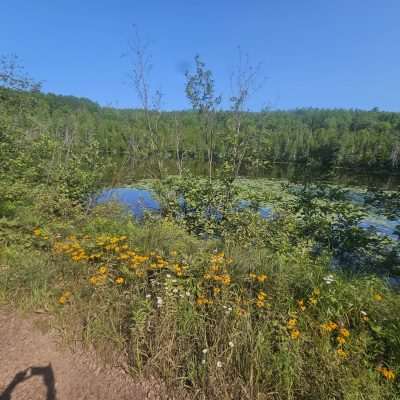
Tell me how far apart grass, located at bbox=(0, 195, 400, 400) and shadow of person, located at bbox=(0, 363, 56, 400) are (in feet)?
1.10

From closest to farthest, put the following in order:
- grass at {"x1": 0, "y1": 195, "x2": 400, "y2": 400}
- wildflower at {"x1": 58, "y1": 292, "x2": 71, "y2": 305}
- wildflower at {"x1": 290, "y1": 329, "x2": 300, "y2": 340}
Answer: grass at {"x1": 0, "y1": 195, "x2": 400, "y2": 400} < wildflower at {"x1": 290, "y1": 329, "x2": 300, "y2": 340} < wildflower at {"x1": 58, "y1": 292, "x2": 71, "y2": 305}

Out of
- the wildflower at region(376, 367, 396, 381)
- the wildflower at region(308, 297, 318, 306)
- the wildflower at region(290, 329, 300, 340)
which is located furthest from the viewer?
the wildflower at region(308, 297, 318, 306)

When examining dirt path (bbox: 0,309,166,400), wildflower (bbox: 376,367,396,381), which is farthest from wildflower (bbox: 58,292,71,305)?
wildflower (bbox: 376,367,396,381)

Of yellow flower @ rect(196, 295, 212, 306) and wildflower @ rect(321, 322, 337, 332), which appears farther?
yellow flower @ rect(196, 295, 212, 306)

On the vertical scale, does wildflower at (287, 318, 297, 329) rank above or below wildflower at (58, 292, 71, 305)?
above

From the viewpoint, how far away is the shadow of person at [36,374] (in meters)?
1.88

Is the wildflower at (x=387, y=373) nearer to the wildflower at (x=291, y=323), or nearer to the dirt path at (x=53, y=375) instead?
the wildflower at (x=291, y=323)

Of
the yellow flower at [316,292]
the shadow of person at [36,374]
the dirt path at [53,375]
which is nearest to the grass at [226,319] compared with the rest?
the yellow flower at [316,292]

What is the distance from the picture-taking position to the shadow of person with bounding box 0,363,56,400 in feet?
6.16

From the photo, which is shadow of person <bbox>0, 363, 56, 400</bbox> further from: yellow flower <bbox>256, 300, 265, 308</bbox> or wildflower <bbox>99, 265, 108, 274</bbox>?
yellow flower <bbox>256, 300, 265, 308</bbox>

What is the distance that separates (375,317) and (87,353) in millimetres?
2719

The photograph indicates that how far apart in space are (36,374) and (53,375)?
0.48ft

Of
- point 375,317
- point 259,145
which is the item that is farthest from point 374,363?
point 259,145

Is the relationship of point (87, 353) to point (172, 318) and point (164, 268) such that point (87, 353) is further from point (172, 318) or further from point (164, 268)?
point (164, 268)
